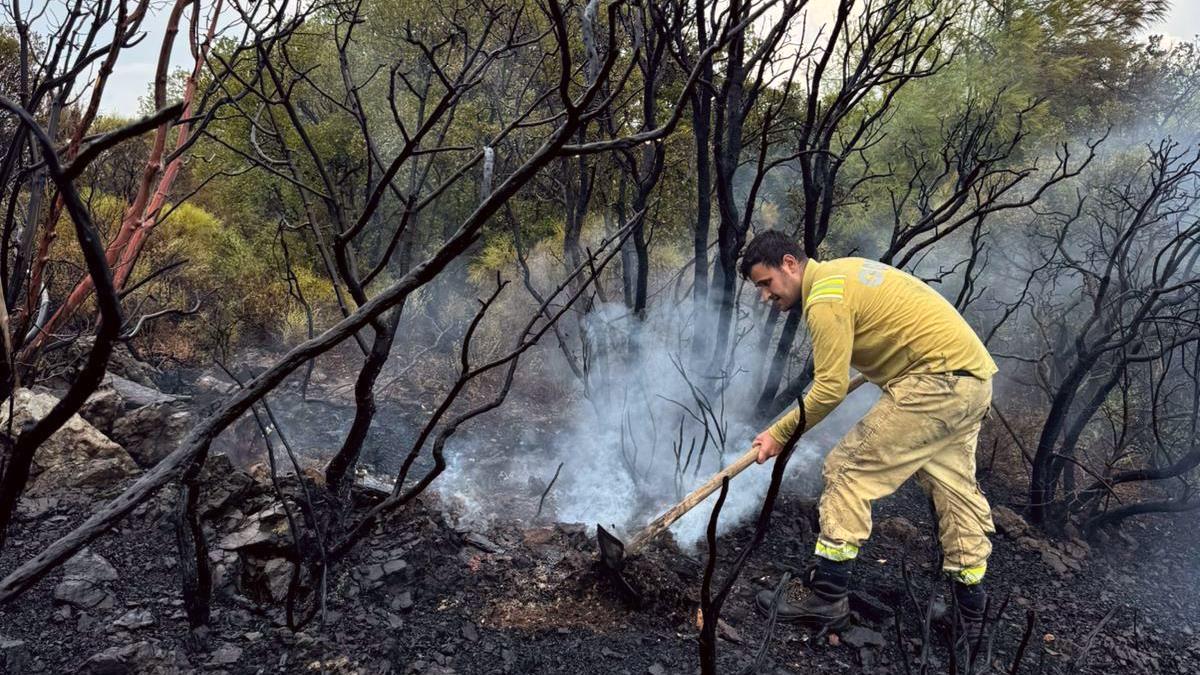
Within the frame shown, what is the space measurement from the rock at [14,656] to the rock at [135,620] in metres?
0.24

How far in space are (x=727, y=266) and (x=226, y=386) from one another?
4712 millimetres

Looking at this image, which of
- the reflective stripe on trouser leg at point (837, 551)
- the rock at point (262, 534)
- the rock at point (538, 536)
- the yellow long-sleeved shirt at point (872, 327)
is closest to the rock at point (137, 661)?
the rock at point (262, 534)

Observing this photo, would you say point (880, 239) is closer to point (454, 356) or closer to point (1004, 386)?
point (1004, 386)

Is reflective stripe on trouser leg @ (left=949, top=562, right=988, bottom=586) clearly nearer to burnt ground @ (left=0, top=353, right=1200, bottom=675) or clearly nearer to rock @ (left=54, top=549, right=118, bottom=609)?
burnt ground @ (left=0, top=353, right=1200, bottom=675)

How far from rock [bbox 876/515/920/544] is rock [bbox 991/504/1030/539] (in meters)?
0.60

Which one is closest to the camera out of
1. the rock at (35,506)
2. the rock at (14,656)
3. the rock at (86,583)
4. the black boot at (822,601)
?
the rock at (14,656)

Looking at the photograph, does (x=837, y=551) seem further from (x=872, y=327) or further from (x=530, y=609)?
(x=530, y=609)

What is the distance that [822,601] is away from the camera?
3014 mm

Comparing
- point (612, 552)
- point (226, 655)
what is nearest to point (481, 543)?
point (612, 552)

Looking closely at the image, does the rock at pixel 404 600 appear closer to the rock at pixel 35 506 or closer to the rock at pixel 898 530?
the rock at pixel 35 506

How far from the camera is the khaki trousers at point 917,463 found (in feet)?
10.0

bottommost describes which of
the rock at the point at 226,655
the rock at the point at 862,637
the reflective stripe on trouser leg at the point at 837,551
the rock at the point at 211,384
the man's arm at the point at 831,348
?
the rock at the point at 862,637

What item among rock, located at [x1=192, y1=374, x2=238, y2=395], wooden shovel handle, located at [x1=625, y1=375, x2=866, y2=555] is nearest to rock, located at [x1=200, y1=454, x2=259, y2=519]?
wooden shovel handle, located at [x1=625, y1=375, x2=866, y2=555]

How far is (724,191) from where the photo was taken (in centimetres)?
Answer: 360
